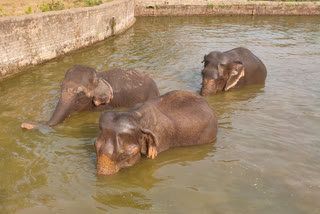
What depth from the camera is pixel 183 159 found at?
6027mm

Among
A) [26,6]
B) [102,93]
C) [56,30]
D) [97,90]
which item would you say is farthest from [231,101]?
[26,6]

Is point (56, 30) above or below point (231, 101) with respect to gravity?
above

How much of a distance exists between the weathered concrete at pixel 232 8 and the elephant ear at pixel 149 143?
775 inches

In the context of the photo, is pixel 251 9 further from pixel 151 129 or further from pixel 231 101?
pixel 151 129

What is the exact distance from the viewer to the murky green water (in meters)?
4.86

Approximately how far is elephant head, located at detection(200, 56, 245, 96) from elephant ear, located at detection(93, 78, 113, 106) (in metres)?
2.81

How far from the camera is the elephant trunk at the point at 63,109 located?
6.95 metres

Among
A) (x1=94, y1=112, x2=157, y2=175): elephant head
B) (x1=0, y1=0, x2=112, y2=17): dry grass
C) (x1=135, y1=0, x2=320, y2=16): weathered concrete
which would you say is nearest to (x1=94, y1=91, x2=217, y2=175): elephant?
(x1=94, y1=112, x2=157, y2=175): elephant head

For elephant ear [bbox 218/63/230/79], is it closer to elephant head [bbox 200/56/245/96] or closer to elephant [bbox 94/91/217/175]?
elephant head [bbox 200/56/245/96]

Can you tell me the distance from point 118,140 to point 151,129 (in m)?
0.86

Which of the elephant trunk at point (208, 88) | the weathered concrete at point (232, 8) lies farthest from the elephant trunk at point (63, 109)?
the weathered concrete at point (232, 8)

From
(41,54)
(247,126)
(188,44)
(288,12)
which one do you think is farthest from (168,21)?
(247,126)

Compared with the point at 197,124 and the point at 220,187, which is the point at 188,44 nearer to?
the point at 197,124

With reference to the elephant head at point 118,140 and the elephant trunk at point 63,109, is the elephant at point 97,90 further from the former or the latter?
the elephant head at point 118,140
